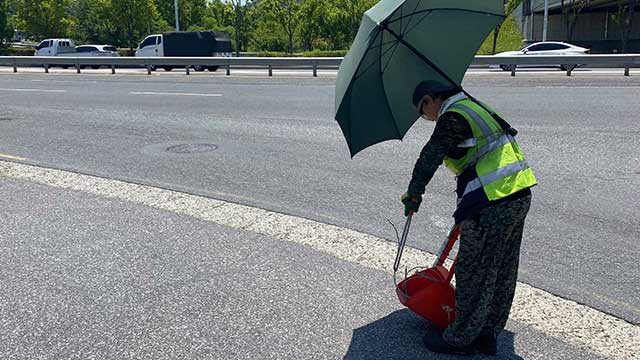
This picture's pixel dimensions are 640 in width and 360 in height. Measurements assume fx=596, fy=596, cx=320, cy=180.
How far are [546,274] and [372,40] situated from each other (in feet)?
7.52

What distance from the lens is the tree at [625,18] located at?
129 ft

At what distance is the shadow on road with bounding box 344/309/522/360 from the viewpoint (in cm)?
323

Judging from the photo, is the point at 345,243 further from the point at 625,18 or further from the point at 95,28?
the point at 95,28

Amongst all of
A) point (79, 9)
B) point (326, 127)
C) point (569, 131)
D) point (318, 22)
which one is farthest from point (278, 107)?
point (79, 9)

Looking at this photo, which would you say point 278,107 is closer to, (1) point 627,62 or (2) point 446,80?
(2) point 446,80

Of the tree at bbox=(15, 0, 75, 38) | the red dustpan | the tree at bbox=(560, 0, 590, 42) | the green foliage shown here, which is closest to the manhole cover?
the red dustpan

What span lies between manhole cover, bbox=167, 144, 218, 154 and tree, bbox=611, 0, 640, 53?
123ft

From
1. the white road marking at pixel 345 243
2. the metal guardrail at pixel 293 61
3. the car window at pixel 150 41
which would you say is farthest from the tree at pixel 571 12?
the white road marking at pixel 345 243

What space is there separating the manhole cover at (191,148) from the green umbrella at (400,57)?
5.80 metres

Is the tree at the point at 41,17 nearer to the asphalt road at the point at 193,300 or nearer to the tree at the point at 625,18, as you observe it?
A: the tree at the point at 625,18

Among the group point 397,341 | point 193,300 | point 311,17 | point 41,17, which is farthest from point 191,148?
point 41,17

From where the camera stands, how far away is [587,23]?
154 feet

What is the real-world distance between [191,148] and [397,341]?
6.22 metres

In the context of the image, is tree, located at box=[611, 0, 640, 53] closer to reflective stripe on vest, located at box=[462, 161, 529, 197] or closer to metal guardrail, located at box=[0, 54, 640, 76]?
metal guardrail, located at box=[0, 54, 640, 76]
